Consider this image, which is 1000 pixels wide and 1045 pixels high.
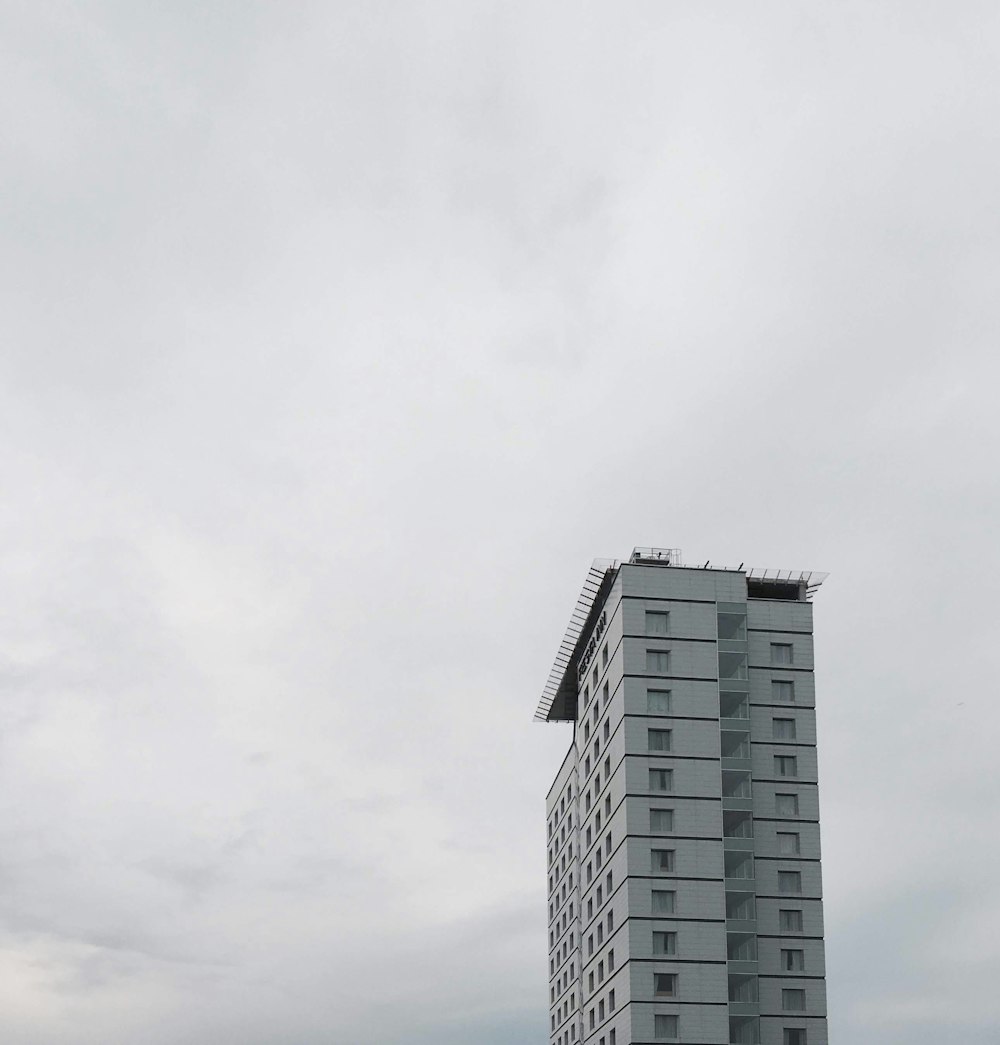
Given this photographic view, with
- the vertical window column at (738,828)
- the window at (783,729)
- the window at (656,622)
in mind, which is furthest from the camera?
the window at (783,729)

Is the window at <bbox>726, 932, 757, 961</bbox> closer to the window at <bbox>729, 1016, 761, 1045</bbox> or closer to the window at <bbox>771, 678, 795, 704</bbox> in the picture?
the window at <bbox>729, 1016, 761, 1045</bbox>

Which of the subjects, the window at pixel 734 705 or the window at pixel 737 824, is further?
the window at pixel 734 705

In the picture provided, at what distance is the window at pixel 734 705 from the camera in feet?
342

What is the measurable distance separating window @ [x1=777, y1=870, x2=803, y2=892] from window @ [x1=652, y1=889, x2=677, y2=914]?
28.3ft

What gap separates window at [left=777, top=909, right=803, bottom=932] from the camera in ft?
330

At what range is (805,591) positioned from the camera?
111562mm

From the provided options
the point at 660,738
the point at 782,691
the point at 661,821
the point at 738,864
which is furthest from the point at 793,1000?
the point at 782,691

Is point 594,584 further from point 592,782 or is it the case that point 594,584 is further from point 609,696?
point 592,782

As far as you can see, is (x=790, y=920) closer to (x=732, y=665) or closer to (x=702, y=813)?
(x=702, y=813)

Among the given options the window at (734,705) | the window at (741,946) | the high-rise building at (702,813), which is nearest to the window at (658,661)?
the high-rise building at (702,813)

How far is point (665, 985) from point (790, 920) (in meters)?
11.0

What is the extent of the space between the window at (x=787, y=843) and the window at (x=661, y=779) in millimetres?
9108

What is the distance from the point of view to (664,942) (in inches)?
3814

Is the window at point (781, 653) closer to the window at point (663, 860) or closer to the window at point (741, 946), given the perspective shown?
the window at point (663, 860)
